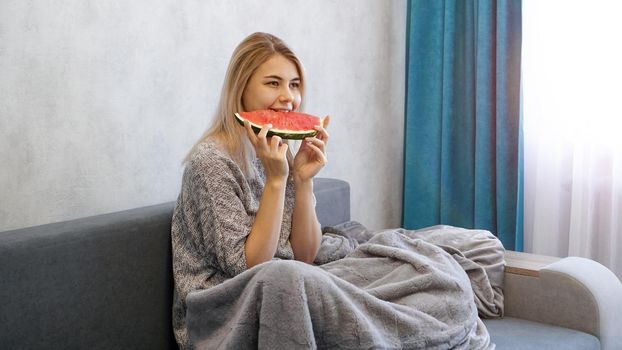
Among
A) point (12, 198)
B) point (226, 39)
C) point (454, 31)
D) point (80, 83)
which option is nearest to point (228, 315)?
point (12, 198)

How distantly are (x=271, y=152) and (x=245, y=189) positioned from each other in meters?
0.17

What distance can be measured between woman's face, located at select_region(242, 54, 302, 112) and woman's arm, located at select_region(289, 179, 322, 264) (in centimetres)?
27

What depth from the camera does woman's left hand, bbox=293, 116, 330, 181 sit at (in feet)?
7.63

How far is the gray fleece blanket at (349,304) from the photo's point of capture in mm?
1701

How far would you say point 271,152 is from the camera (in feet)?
6.92

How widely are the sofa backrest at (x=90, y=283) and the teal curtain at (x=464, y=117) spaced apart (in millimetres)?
2203

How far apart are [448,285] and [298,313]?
656mm

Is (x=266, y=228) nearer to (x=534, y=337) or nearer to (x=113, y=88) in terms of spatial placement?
(x=113, y=88)

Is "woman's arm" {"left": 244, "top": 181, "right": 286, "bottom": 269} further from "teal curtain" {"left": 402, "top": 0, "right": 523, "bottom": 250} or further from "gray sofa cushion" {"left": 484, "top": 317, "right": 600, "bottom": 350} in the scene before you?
"teal curtain" {"left": 402, "top": 0, "right": 523, "bottom": 250}

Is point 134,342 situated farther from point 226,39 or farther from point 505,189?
point 505,189

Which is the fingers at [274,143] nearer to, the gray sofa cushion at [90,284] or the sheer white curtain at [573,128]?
the gray sofa cushion at [90,284]

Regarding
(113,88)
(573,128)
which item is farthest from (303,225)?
(573,128)

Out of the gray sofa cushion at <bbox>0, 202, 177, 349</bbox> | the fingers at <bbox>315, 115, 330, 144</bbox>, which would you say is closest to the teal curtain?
the fingers at <bbox>315, 115, 330, 144</bbox>

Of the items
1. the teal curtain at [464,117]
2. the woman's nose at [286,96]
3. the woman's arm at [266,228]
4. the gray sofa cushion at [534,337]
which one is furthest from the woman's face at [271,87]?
the teal curtain at [464,117]
